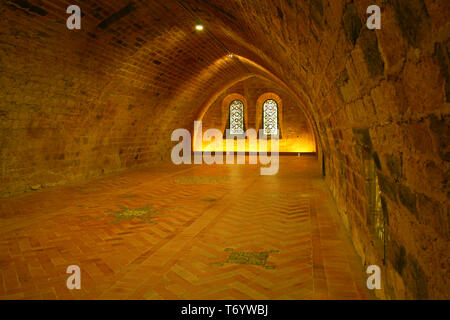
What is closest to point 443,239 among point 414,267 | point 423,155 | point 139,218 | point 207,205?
point 423,155

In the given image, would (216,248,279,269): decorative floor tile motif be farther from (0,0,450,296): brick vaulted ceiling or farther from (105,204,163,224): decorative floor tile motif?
(105,204,163,224): decorative floor tile motif

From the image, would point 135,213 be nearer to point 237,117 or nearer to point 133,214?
point 133,214

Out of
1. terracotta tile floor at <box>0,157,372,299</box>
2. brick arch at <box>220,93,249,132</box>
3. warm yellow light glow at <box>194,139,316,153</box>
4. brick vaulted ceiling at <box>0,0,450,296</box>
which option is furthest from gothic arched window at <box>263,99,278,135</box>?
terracotta tile floor at <box>0,157,372,299</box>

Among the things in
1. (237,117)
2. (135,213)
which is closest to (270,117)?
(237,117)

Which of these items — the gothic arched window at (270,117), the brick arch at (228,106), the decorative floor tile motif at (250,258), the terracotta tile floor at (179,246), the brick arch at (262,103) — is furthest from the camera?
the brick arch at (228,106)

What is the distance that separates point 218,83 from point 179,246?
12.4 metres

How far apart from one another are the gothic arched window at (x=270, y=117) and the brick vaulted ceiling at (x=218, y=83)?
9.22ft

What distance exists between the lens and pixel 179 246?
4.00 metres

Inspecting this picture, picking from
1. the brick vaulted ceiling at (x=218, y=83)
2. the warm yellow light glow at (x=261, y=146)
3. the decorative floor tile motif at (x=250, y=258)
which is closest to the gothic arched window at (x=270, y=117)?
the warm yellow light glow at (x=261, y=146)

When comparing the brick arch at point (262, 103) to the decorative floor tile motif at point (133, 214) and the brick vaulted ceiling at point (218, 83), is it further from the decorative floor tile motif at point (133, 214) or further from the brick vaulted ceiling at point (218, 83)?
the decorative floor tile motif at point (133, 214)

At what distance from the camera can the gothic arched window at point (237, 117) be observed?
62.5ft

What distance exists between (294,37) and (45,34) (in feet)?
15.1

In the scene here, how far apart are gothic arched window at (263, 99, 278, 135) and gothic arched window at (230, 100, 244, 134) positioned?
48.5 inches
